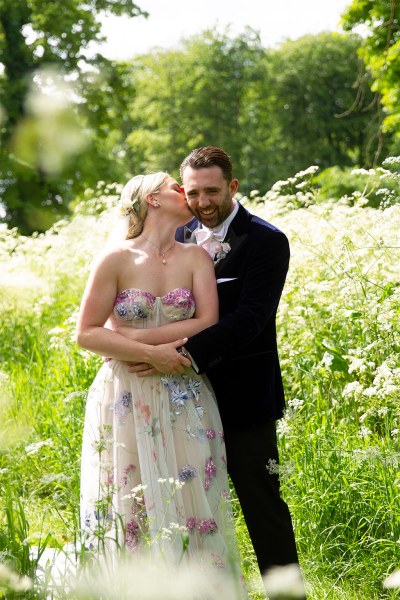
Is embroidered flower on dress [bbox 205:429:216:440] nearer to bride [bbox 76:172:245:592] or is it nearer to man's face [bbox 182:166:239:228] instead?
bride [bbox 76:172:245:592]

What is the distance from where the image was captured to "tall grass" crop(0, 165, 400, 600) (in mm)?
3955

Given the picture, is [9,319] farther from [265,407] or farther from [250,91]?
[250,91]

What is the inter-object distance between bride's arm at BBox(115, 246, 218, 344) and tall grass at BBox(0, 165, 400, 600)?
0.40 meters

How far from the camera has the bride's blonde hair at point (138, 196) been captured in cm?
360

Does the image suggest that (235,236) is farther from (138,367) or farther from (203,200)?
(138,367)

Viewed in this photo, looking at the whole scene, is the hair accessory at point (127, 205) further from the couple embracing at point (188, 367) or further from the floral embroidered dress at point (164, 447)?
the floral embroidered dress at point (164, 447)

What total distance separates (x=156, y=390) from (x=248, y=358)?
0.41 meters

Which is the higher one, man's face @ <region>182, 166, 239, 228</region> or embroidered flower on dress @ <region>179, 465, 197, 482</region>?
man's face @ <region>182, 166, 239, 228</region>

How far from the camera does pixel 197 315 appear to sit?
3590 mm

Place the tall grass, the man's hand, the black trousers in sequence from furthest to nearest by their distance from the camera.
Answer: the tall grass, the black trousers, the man's hand

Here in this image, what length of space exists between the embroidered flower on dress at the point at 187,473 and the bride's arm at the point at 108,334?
16.0 inches

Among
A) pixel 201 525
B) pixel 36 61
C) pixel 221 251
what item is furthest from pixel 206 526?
pixel 36 61

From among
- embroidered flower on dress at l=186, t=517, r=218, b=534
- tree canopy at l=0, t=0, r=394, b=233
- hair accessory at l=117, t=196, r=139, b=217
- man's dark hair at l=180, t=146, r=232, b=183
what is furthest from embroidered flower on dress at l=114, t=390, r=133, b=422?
tree canopy at l=0, t=0, r=394, b=233

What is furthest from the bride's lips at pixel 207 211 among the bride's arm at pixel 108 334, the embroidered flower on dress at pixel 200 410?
the embroidered flower on dress at pixel 200 410
